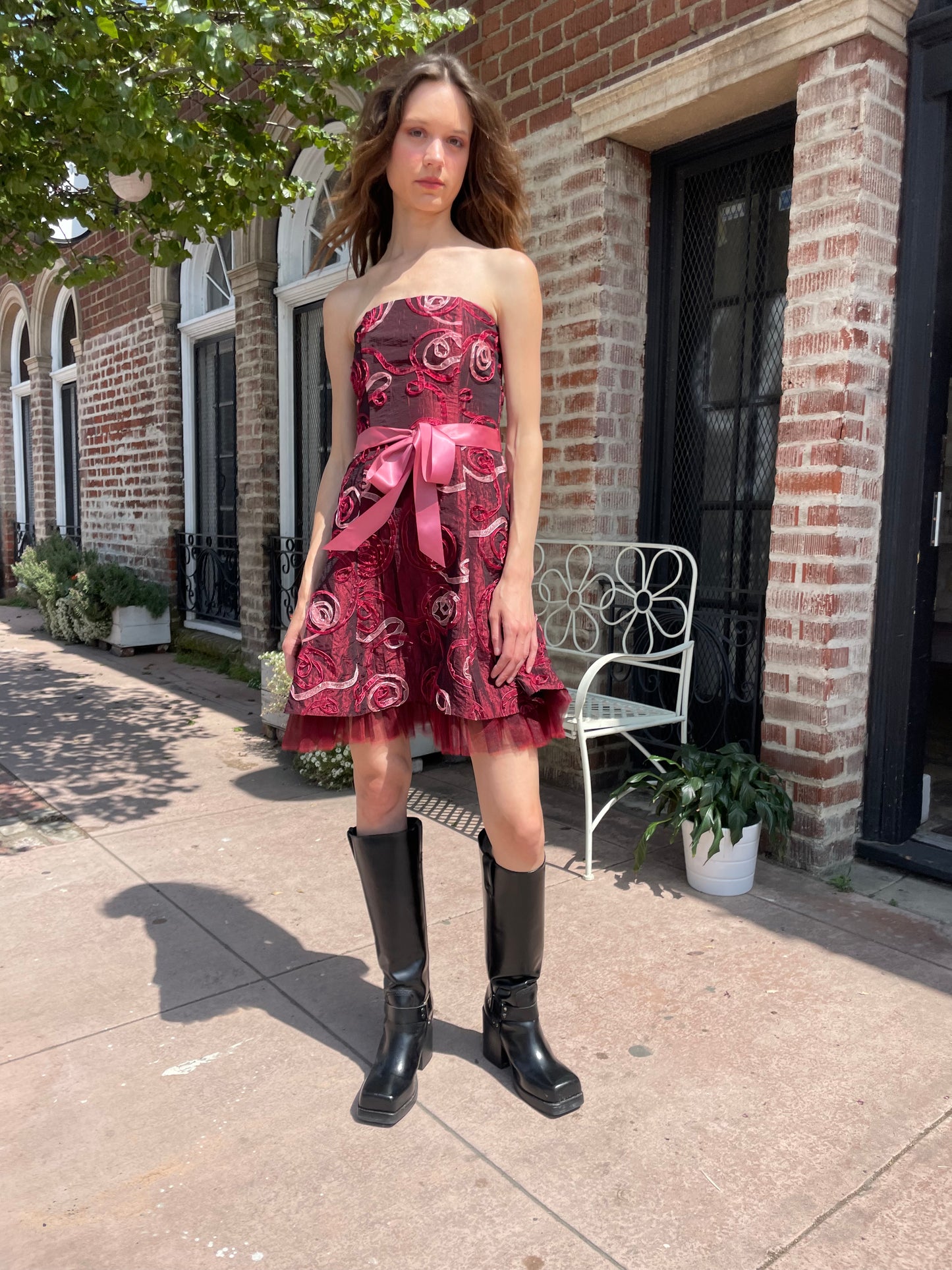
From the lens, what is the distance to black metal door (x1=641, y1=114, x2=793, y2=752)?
367 cm

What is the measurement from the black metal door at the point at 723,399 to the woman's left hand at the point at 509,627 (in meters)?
2.02

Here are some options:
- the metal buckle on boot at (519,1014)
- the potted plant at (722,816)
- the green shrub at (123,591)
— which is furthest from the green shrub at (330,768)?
the green shrub at (123,591)

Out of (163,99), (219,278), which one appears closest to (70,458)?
(219,278)

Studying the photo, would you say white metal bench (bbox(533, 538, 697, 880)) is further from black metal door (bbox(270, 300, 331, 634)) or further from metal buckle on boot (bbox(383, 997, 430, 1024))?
black metal door (bbox(270, 300, 331, 634))

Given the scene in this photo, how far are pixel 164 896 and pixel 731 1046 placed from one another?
5.94ft

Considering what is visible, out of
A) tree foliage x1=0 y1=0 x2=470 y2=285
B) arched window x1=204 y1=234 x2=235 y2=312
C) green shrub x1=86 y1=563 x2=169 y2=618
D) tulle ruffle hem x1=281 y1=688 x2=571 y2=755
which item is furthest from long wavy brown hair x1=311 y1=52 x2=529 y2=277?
green shrub x1=86 y1=563 x2=169 y2=618

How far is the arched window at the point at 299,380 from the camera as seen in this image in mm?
6242

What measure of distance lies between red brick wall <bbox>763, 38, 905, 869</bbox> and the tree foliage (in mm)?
1618

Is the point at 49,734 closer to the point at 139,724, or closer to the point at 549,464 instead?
the point at 139,724

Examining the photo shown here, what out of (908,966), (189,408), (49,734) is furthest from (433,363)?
(189,408)

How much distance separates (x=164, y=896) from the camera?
307cm

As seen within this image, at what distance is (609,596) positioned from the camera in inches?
159

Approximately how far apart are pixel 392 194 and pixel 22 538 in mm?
11961

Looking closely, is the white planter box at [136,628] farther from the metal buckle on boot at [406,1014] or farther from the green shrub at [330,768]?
the metal buckle on boot at [406,1014]
